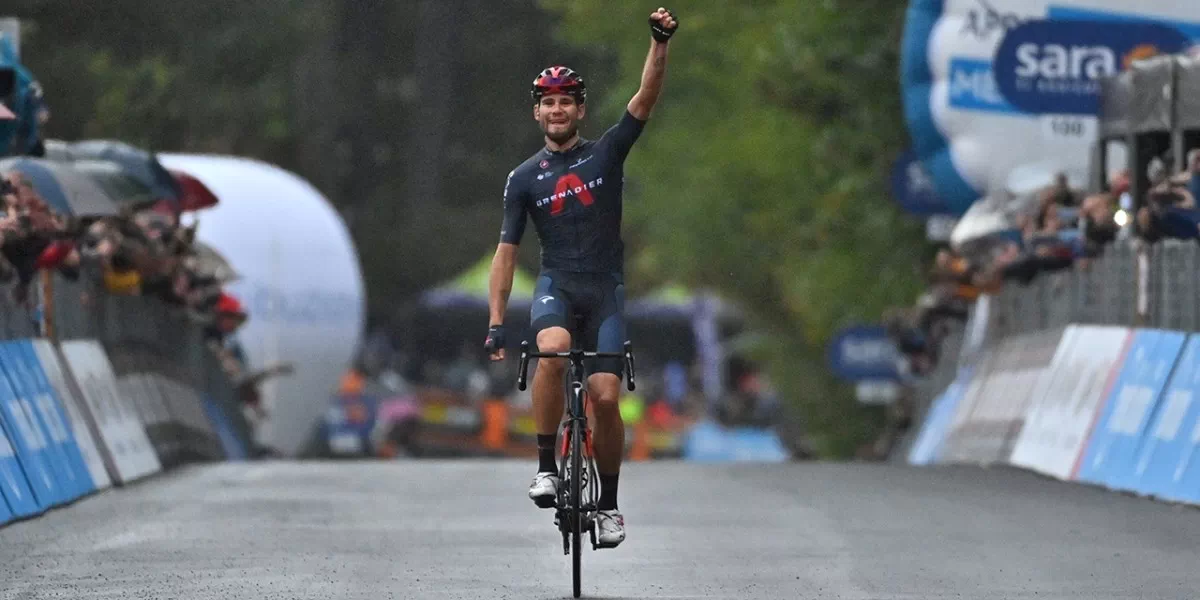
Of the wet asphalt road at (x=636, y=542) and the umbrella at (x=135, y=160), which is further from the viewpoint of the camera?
the umbrella at (x=135, y=160)

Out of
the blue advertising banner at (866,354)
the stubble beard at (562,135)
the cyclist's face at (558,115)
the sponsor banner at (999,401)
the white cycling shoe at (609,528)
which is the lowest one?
the blue advertising banner at (866,354)

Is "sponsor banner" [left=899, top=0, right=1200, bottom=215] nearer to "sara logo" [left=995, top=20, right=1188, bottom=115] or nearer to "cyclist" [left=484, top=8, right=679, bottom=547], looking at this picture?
"sara logo" [left=995, top=20, right=1188, bottom=115]

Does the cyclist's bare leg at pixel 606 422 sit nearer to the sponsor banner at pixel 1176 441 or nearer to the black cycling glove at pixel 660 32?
the black cycling glove at pixel 660 32

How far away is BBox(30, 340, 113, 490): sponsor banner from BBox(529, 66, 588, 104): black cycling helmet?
6943mm

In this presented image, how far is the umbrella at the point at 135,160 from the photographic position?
2767 centimetres

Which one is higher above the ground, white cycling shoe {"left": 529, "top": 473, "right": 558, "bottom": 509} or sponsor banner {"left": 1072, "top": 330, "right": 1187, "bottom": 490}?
white cycling shoe {"left": 529, "top": 473, "right": 558, "bottom": 509}

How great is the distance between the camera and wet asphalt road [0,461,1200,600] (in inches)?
531

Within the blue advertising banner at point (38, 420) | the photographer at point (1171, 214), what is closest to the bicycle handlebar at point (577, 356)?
the blue advertising banner at point (38, 420)

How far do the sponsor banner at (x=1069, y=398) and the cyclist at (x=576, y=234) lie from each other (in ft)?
26.0

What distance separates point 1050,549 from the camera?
15.4 metres

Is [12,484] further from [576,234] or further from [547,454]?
[576,234]

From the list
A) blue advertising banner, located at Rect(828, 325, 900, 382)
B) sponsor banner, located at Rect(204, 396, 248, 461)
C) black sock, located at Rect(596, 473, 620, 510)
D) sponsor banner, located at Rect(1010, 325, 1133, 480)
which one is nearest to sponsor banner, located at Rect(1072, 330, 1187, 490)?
sponsor banner, located at Rect(1010, 325, 1133, 480)

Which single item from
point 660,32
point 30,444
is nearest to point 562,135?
point 660,32

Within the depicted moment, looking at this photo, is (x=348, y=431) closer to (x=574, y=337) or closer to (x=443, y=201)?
(x=443, y=201)
